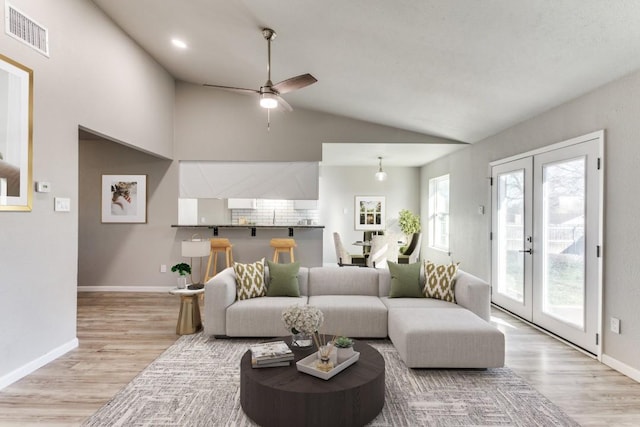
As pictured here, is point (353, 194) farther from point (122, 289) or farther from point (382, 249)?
point (122, 289)

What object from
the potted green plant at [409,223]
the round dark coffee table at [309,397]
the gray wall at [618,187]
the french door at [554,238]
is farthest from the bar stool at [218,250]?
the gray wall at [618,187]

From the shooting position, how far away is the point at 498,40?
2748 millimetres

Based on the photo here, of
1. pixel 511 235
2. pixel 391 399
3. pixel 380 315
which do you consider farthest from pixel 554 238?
pixel 391 399

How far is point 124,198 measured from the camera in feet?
19.2

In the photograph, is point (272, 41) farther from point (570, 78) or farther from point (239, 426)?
point (239, 426)

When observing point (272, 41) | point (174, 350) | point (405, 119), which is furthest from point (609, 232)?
point (174, 350)

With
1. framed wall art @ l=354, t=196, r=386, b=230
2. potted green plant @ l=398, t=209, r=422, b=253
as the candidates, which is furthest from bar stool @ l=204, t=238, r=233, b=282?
potted green plant @ l=398, t=209, r=422, b=253

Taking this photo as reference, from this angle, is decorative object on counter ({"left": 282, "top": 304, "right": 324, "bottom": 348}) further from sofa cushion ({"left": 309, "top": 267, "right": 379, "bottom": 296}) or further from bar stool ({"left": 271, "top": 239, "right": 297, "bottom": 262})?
bar stool ({"left": 271, "top": 239, "right": 297, "bottom": 262})

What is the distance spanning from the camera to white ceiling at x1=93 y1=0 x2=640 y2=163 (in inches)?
97.0

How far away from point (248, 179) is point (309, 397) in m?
4.39

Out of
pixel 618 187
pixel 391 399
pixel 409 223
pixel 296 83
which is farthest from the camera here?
pixel 409 223

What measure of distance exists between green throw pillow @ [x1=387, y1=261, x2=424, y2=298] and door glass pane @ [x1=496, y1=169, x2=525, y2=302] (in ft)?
4.91

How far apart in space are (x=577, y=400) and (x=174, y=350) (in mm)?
3320

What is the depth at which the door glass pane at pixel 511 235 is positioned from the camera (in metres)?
4.43
